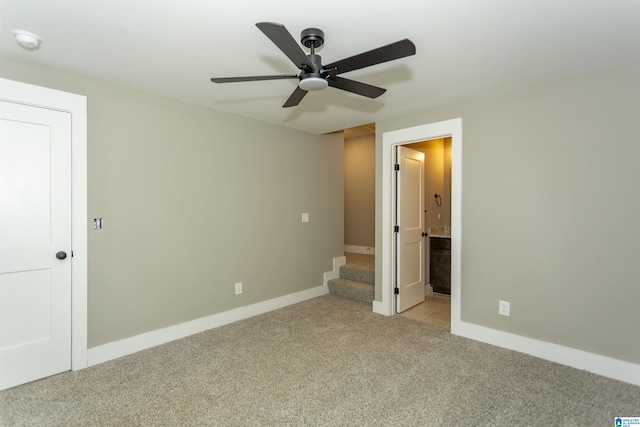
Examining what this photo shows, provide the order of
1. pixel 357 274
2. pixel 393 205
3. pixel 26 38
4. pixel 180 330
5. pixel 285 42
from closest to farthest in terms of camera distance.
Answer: pixel 285 42, pixel 26 38, pixel 180 330, pixel 393 205, pixel 357 274

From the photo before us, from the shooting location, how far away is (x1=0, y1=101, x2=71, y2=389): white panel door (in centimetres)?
233

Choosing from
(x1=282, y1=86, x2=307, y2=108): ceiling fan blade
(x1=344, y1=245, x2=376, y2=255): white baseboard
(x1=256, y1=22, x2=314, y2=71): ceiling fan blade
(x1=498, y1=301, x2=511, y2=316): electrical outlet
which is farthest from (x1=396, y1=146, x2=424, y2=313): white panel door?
(x1=256, y1=22, x2=314, y2=71): ceiling fan blade

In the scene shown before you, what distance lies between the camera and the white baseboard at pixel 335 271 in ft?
15.8

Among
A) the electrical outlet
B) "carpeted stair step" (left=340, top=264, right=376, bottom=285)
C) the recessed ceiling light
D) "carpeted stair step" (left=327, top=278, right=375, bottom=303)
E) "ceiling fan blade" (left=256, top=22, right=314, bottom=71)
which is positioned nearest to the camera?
"ceiling fan blade" (left=256, top=22, right=314, bottom=71)

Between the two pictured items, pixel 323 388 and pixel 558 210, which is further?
pixel 558 210

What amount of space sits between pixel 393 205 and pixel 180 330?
2.75m

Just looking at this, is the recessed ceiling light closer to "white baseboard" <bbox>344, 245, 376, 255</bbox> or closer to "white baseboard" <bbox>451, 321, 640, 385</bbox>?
"white baseboard" <bbox>451, 321, 640, 385</bbox>

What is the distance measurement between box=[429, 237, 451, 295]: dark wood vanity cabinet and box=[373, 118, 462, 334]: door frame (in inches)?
48.7

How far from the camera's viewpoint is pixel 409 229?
409 cm

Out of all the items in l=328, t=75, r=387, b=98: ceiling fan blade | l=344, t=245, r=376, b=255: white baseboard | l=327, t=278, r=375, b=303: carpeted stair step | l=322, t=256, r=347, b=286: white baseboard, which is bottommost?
l=327, t=278, r=375, b=303: carpeted stair step

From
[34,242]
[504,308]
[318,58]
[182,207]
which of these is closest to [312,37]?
[318,58]

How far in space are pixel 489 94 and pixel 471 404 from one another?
2.67 metres

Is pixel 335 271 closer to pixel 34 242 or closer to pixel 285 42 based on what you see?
pixel 34 242

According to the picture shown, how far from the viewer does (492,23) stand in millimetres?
1898
